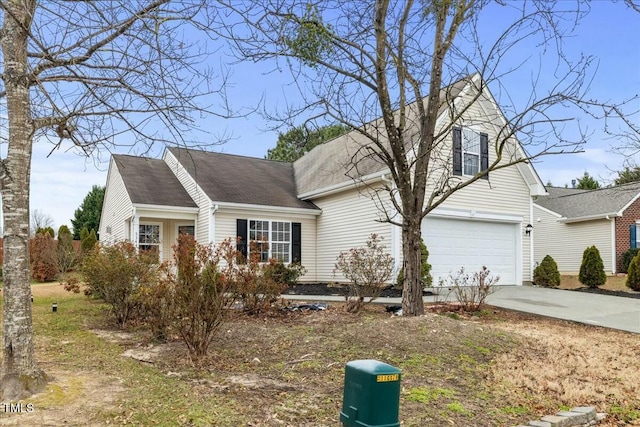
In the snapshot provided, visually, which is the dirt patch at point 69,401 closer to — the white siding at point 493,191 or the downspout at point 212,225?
the downspout at point 212,225

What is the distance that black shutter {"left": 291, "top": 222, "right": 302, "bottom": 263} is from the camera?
16797 millimetres

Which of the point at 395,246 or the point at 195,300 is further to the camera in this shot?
the point at 395,246

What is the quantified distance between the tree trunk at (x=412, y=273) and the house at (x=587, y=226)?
51.4 ft

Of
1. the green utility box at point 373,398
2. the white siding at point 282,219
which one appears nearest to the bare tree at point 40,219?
the white siding at point 282,219

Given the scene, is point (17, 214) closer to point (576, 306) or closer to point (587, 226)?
point (576, 306)

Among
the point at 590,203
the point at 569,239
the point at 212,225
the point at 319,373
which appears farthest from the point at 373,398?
the point at 590,203

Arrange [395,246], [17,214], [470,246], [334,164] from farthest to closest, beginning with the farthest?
1. [334,164]
2. [470,246]
3. [395,246]
4. [17,214]

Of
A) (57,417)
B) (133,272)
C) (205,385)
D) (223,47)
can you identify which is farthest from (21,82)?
(133,272)

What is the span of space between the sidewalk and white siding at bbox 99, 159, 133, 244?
773 centimetres

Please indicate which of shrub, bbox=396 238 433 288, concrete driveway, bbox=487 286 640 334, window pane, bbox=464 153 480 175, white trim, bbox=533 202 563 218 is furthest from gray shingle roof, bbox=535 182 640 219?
shrub, bbox=396 238 433 288

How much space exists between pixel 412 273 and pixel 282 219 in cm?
888

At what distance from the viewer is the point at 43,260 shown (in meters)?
21.5

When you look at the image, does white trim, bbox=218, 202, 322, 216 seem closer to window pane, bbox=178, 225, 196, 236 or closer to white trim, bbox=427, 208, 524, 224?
window pane, bbox=178, 225, 196, 236

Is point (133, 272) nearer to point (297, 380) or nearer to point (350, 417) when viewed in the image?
point (297, 380)
